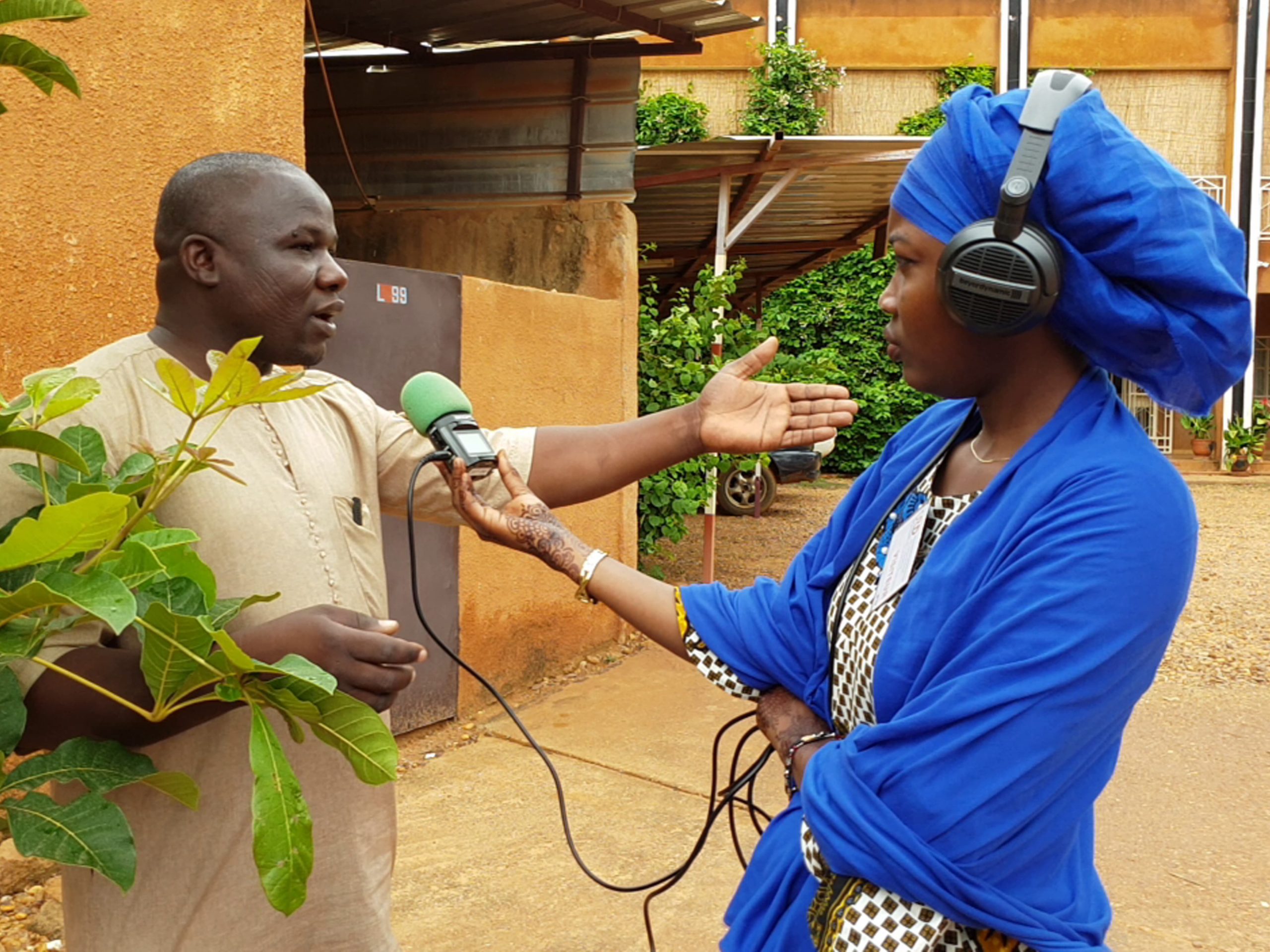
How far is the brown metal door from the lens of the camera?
15.8ft

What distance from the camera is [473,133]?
Result: 729 cm

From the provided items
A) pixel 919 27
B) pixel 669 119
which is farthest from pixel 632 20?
pixel 919 27

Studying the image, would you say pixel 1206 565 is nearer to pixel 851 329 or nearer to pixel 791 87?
pixel 851 329

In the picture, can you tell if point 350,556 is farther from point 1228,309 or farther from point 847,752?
point 1228,309

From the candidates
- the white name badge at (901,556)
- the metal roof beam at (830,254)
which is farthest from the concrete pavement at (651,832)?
the metal roof beam at (830,254)

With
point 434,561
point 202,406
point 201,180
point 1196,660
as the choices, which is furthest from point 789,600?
point 1196,660

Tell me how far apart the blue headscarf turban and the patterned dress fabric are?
1.02ft

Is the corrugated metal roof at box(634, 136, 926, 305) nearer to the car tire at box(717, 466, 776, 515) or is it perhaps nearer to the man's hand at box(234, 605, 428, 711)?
the car tire at box(717, 466, 776, 515)

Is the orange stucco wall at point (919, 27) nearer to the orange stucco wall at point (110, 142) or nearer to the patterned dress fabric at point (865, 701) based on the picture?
the orange stucco wall at point (110, 142)

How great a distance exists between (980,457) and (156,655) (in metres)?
1.16

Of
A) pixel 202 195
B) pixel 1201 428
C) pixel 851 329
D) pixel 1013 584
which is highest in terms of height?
pixel 202 195

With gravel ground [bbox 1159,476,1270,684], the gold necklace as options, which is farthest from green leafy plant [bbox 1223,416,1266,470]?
the gold necklace

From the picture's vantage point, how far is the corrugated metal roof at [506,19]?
20.4ft

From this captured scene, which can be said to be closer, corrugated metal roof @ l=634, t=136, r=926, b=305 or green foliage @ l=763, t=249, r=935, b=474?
corrugated metal roof @ l=634, t=136, r=926, b=305
